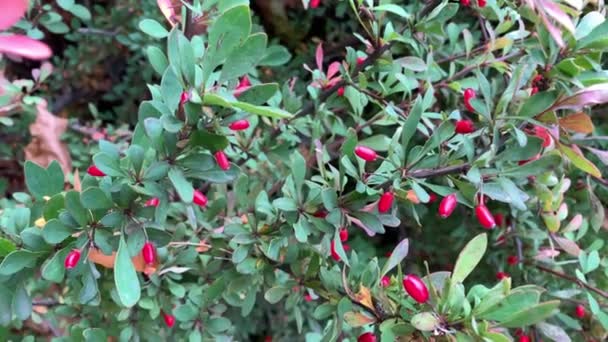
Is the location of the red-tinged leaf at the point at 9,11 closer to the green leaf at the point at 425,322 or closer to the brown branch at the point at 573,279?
the green leaf at the point at 425,322

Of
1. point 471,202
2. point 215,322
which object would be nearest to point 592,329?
point 471,202

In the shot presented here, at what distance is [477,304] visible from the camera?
597 millimetres

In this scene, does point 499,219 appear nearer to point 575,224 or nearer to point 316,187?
point 575,224

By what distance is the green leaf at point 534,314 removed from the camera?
524 millimetres

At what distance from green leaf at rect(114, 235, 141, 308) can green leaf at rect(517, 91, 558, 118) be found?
0.44 meters

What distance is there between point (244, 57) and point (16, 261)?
327 millimetres

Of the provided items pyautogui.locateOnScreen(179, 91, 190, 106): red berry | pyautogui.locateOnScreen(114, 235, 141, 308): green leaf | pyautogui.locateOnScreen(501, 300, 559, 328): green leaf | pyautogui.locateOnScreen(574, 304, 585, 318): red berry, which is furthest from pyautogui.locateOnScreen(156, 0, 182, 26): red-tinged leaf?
pyautogui.locateOnScreen(574, 304, 585, 318): red berry

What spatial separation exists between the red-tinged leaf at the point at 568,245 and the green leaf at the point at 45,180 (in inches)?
29.0

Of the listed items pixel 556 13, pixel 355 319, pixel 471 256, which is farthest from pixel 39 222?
pixel 556 13

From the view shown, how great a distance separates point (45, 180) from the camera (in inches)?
27.3

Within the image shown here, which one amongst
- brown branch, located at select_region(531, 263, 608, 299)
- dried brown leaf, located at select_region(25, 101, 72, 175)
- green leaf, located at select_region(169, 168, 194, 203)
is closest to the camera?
green leaf, located at select_region(169, 168, 194, 203)

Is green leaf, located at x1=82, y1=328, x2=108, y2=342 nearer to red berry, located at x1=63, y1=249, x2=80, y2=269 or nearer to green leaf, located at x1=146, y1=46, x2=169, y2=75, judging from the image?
red berry, located at x1=63, y1=249, x2=80, y2=269

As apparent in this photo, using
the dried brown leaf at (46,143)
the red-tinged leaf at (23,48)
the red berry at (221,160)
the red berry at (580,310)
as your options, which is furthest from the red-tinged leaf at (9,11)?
the dried brown leaf at (46,143)

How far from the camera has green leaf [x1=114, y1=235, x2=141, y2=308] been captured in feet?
1.97
